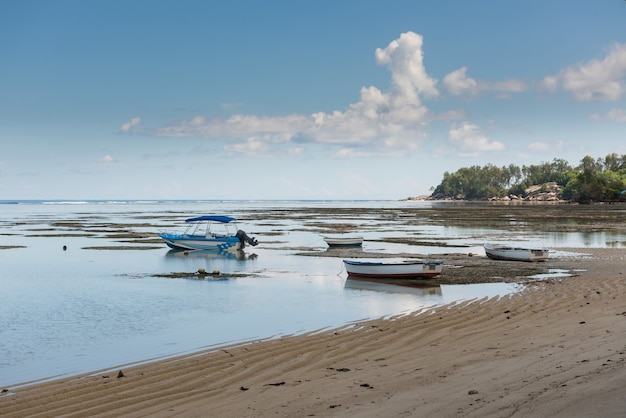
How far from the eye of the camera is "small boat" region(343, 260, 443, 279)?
28.5 metres

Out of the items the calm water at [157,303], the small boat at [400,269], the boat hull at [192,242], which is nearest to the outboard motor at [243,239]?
the boat hull at [192,242]

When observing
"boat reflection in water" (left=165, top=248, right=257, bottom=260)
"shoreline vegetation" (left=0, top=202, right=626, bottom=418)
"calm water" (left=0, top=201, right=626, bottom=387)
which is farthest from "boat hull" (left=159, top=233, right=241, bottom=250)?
"shoreline vegetation" (left=0, top=202, right=626, bottom=418)

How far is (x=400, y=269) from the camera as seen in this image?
28.7 metres

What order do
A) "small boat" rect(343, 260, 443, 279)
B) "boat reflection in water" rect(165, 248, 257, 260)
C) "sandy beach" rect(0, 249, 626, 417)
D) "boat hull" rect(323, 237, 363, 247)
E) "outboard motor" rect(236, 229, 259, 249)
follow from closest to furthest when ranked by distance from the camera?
"sandy beach" rect(0, 249, 626, 417)
"small boat" rect(343, 260, 443, 279)
"boat reflection in water" rect(165, 248, 257, 260)
"outboard motor" rect(236, 229, 259, 249)
"boat hull" rect(323, 237, 363, 247)

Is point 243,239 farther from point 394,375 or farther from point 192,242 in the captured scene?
point 394,375

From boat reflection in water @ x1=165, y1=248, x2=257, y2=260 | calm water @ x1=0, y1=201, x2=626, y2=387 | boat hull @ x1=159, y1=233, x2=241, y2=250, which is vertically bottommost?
calm water @ x1=0, y1=201, x2=626, y2=387

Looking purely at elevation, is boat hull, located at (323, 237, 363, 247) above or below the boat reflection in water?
above

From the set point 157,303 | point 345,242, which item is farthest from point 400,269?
point 345,242

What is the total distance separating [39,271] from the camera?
123 feet

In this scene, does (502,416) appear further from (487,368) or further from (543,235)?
(543,235)

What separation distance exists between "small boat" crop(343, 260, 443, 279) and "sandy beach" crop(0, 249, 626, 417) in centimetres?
1014

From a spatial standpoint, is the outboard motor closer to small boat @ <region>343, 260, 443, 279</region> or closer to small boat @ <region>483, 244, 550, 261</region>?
small boat @ <region>483, 244, 550, 261</region>

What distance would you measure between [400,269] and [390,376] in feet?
57.9

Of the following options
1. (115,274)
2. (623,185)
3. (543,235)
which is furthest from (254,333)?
(623,185)
